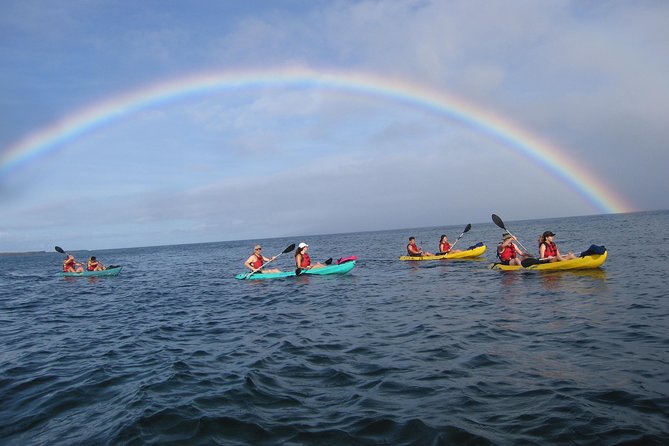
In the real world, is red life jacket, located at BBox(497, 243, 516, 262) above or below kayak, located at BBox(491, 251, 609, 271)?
above

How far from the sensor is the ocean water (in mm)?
5457

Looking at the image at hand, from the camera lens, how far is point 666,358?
720cm

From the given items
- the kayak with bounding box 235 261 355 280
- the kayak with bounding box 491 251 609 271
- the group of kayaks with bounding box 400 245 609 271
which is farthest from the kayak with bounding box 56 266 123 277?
the kayak with bounding box 491 251 609 271

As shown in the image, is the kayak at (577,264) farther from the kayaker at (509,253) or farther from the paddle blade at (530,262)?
the kayaker at (509,253)

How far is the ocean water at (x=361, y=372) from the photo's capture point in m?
5.46

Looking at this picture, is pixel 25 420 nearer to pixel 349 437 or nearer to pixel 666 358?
pixel 349 437

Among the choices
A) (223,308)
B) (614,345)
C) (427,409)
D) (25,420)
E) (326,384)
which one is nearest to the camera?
(427,409)

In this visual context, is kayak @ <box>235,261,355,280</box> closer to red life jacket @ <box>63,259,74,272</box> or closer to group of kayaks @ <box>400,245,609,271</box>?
group of kayaks @ <box>400,245,609,271</box>

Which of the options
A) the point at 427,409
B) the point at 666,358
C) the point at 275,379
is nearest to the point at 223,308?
the point at 275,379

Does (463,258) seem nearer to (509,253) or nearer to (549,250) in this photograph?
(509,253)

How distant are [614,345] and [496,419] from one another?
166 inches

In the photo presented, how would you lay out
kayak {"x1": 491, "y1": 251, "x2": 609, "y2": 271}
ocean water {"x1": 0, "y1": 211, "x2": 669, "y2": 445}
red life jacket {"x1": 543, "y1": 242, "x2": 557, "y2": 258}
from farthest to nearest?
red life jacket {"x1": 543, "y1": 242, "x2": 557, "y2": 258} → kayak {"x1": 491, "y1": 251, "x2": 609, "y2": 271} → ocean water {"x1": 0, "y1": 211, "x2": 669, "y2": 445}

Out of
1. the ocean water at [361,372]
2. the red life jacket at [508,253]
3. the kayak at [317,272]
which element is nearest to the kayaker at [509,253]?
the red life jacket at [508,253]

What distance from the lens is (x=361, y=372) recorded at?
7605mm
